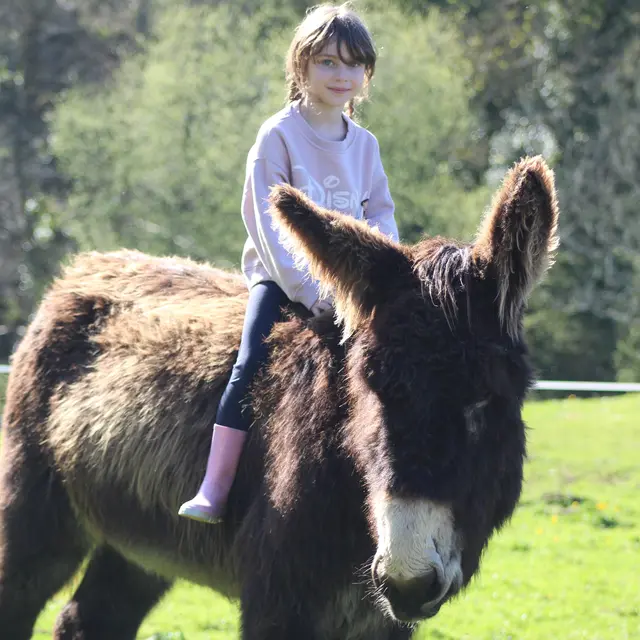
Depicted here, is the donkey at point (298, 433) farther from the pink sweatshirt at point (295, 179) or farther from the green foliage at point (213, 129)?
the green foliage at point (213, 129)

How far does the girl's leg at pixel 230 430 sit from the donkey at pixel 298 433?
1.9 inches

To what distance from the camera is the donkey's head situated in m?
2.90

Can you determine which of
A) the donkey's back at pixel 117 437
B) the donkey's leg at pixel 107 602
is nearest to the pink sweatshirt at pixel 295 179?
the donkey's back at pixel 117 437

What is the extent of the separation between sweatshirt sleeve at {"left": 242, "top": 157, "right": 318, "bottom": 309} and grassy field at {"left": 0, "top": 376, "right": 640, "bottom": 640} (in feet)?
3.36

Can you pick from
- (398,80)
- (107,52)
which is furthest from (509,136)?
(107,52)

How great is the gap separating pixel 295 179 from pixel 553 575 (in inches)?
178

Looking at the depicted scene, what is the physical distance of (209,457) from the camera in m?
3.79

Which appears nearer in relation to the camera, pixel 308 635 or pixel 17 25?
pixel 308 635

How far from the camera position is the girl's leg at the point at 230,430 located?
3.69 meters

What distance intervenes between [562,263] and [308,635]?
29699mm

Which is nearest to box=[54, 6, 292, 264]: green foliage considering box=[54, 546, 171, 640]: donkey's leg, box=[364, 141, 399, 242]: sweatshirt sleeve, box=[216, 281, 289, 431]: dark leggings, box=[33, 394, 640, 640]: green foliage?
box=[33, 394, 640, 640]: green foliage

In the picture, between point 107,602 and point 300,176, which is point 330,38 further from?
point 107,602

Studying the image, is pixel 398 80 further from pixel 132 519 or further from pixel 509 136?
pixel 132 519

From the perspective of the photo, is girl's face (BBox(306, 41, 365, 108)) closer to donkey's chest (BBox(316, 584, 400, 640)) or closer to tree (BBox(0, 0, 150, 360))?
donkey's chest (BBox(316, 584, 400, 640))
